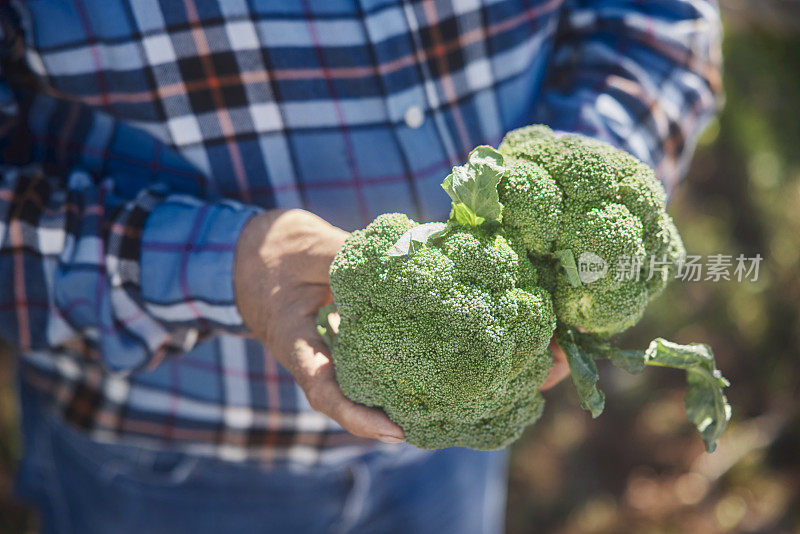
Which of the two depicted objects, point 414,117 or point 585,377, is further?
point 414,117

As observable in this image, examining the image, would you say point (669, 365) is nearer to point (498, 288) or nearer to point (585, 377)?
point (585, 377)

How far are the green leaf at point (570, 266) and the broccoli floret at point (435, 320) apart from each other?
41mm

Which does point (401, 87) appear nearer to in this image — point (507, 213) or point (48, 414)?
point (507, 213)

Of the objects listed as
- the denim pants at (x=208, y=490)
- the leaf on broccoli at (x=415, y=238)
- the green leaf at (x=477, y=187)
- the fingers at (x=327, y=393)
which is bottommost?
the denim pants at (x=208, y=490)

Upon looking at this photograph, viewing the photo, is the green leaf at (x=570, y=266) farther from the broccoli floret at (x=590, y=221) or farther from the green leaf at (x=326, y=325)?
the green leaf at (x=326, y=325)

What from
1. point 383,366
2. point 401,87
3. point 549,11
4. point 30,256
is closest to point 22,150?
point 30,256

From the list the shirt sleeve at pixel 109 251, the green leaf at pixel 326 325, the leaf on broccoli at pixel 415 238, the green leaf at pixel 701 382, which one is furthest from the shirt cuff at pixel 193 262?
the green leaf at pixel 701 382

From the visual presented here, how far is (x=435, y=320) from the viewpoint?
0.76 m

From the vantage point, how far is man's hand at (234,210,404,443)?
82 cm

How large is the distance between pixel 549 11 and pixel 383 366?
79 centimetres

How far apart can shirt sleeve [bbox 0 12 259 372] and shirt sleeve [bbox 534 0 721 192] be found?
0.71 meters

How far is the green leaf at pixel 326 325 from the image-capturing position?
2.85 feet

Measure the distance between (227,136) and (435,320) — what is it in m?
0.55

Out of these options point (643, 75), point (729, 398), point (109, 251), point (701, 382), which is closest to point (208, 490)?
point (109, 251)
